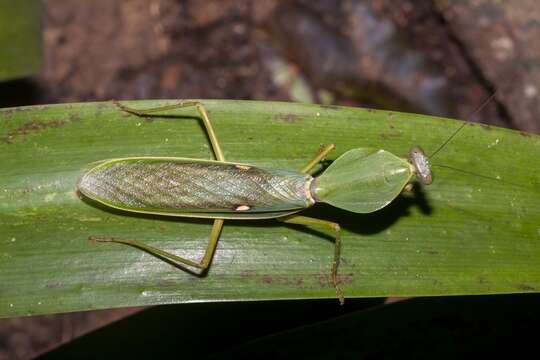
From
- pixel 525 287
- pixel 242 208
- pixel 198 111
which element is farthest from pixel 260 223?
pixel 525 287

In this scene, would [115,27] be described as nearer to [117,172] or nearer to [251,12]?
[251,12]

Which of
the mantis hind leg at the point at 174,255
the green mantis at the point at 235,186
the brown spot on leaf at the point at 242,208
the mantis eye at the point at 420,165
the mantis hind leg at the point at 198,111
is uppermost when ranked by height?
the mantis hind leg at the point at 198,111

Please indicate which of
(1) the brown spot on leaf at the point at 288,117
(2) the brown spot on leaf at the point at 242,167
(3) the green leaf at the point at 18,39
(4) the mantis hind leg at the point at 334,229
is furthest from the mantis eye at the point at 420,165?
(3) the green leaf at the point at 18,39

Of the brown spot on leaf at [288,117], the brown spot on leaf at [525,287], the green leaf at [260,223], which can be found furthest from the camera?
the brown spot on leaf at [288,117]

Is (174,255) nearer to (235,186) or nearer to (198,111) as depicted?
(235,186)

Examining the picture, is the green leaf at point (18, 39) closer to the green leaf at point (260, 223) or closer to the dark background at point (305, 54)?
the green leaf at point (260, 223)

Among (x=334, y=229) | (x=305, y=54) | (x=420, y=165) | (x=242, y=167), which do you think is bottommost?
(x=334, y=229)

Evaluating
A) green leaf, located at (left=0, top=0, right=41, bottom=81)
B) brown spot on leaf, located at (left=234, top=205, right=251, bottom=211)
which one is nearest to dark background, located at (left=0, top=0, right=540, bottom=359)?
green leaf, located at (left=0, top=0, right=41, bottom=81)
